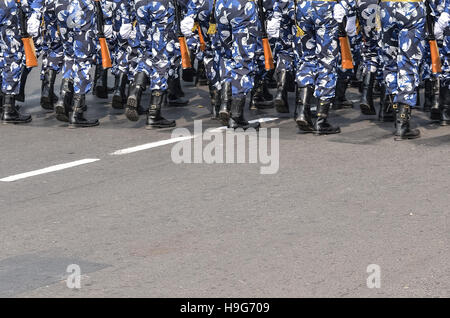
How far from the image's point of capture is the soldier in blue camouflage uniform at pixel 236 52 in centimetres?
1098

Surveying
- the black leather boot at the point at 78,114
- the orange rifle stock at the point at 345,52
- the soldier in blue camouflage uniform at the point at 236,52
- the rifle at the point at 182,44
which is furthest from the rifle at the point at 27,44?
the orange rifle stock at the point at 345,52

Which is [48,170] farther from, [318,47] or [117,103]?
[117,103]

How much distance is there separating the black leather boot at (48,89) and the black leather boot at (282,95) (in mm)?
2659

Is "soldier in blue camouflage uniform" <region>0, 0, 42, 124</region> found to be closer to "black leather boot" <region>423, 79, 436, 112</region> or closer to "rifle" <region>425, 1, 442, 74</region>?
"rifle" <region>425, 1, 442, 74</region>

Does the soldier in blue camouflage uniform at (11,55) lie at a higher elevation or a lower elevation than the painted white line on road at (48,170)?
higher

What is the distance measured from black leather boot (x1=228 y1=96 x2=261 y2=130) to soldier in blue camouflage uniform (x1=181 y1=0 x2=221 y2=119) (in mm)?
606

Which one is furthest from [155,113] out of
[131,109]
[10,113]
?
[10,113]

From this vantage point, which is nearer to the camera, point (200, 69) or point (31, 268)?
point (31, 268)

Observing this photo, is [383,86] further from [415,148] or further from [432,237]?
[432,237]

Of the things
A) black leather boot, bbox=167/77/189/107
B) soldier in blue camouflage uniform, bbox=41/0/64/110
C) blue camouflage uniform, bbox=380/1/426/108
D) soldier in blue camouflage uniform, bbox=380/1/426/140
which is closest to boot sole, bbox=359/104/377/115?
blue camouflage uniform, bbox=380/1/426/108

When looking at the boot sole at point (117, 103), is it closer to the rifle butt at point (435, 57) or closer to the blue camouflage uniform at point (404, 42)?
the blue camouflage uniform at point (404, 42)
